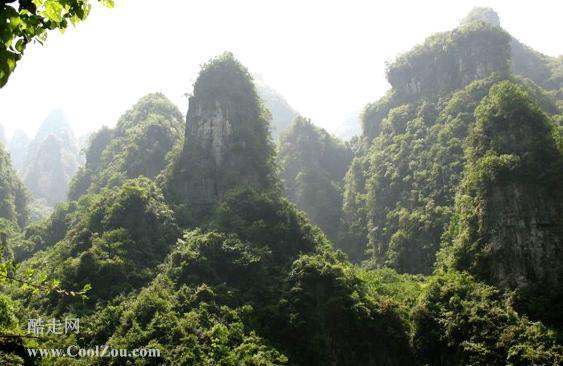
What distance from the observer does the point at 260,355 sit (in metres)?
19.1

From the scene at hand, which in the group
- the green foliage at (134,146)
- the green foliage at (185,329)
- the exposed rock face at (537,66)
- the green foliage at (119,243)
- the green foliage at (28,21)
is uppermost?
the exposed rock face at (537,66)

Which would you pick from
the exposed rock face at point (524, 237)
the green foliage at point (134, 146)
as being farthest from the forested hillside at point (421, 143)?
the green foliage at point (134, 146)

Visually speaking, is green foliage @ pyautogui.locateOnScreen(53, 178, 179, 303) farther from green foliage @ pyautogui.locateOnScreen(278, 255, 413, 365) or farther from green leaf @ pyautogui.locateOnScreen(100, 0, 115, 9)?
green leaf @ pyautogui.locateOnScreen(100, 0, 115, 9)

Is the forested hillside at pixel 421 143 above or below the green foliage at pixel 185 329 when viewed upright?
above

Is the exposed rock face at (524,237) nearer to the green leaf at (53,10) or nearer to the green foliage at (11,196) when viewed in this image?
the green leaf at (53,10)

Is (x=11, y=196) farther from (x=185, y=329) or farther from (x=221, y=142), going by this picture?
(x=185, y=329)

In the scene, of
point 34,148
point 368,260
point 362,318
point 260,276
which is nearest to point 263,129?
point 368,260

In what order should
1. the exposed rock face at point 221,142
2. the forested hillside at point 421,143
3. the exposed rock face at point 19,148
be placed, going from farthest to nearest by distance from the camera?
1. the exposed rock face at point 19,148
2. the exposed rock face at point 221,142
3. the forested hillside at point 421,143

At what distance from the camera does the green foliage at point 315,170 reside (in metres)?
49.2

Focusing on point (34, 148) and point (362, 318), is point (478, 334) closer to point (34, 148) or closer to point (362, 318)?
point (362, 318)

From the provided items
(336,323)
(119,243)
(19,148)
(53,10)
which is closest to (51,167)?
(19,148)

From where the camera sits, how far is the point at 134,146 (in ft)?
153

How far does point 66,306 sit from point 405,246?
23.1 meters

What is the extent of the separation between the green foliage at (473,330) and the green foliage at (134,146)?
2672cm
